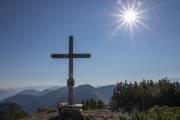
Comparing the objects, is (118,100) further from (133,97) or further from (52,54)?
(52,54)

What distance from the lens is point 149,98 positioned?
19.5 meters

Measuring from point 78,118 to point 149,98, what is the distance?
14.7 ft

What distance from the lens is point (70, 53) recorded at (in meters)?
21.4

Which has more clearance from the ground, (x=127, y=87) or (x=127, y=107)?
(x=127, y=87)

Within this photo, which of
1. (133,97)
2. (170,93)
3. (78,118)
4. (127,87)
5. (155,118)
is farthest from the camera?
(127,87)

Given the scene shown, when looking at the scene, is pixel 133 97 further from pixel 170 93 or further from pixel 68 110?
pixel 68 110

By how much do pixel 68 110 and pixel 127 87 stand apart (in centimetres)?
568

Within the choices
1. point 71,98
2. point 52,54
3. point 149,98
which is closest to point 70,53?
point 52,54

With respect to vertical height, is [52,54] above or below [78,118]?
above

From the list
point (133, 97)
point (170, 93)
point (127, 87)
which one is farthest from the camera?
point (127, 87)

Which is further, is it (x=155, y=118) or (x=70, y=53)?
(x=70, y=53)

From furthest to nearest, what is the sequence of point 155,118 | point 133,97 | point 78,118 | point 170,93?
1. point 133,97
2. point 170,93
3. point 78,118
4. point 155,118

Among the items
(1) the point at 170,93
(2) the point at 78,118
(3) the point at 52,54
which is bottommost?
(2) the point at 78,118

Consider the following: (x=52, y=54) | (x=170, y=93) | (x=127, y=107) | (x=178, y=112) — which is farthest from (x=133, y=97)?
(x=178, y=112)
